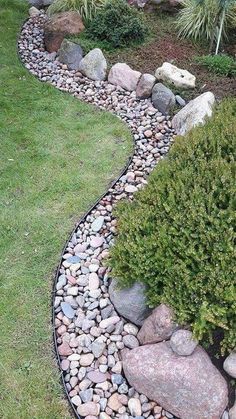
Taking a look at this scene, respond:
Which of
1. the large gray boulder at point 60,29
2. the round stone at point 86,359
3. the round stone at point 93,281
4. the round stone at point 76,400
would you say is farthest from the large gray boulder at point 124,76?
the round stone at point 76,400

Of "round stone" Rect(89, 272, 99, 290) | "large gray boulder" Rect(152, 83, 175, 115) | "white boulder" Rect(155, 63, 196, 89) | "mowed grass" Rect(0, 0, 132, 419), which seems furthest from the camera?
"white boulder" Rect(155, 63, 196, 89)

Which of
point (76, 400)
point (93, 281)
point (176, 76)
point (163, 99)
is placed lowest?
point (76, 400)

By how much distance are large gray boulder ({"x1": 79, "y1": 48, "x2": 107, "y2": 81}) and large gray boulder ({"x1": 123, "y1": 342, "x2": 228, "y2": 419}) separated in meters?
3.62

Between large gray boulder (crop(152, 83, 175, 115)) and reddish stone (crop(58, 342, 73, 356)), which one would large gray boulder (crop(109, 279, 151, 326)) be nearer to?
reddish stone (crop(58, 342, 73, 356))

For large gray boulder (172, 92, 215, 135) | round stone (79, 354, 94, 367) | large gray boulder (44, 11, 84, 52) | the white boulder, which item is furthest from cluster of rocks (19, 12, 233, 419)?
large gray boulder (44, 11, 84, 52)

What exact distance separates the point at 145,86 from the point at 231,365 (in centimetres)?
329

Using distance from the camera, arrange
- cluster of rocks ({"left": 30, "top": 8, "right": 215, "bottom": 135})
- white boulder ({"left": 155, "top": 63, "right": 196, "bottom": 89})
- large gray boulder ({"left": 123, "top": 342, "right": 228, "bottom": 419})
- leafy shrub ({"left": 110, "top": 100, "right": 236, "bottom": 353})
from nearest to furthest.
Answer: large gray boulder ({"left": 123, "top": 342, "right": 228, "bottom": 419})
leafy shrub ({"left": 110, "top": 100, "right": 236, "bottom": 353})
cluster of rocks ({"left": 30, "top": 8, "right": 215, "bottom": 135})
white boulder ({"left": 155, "top": 63, "right": 196, "bottom": 89})

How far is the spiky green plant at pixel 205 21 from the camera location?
18.1 ft

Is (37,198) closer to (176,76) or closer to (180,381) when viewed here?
(180,381)

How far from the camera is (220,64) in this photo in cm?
515

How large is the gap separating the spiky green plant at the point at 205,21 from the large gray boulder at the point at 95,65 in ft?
4.46

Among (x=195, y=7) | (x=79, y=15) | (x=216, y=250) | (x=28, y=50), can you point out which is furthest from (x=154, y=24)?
(x=216, y=250)

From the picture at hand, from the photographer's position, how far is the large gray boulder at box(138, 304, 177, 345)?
97.7 inches

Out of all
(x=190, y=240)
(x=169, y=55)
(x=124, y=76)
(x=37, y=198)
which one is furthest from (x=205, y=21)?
(x=190, y=240)
